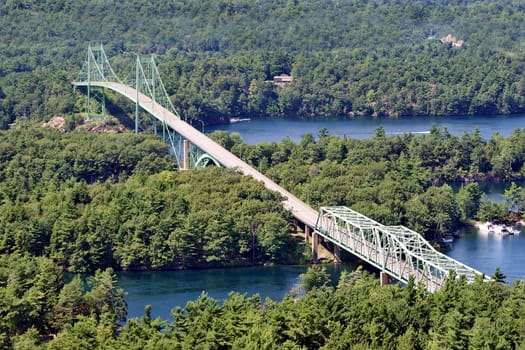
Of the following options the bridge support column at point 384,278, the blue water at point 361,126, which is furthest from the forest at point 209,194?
the blue water at point 361,126

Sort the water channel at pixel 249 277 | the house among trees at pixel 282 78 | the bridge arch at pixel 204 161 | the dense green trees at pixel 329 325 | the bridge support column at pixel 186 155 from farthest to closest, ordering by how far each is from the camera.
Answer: the house among trees at pixel 282 78, the bridge support column at pixel 186 155, the bridge arch at pixel 204 161, the water channel at pixel 249 277, the dense green trees at pixel 329 325

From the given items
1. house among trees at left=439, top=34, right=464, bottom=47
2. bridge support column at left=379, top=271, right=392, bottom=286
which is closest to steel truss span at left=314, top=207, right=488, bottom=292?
bridge support column at left=379, top=271, right=392, bottom=286

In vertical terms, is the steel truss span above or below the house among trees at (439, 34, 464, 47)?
below

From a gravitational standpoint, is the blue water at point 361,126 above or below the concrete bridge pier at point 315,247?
above

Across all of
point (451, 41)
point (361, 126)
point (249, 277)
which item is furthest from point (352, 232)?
point (451, 41)

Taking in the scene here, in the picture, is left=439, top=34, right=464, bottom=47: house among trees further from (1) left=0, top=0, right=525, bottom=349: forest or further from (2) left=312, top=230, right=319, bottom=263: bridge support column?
(2) left=312, top=230, right=319, bottom=263: bridge support column

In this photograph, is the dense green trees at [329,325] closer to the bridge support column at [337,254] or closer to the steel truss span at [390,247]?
the steel truss span at [390,247]

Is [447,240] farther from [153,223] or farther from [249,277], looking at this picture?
[153,223]
